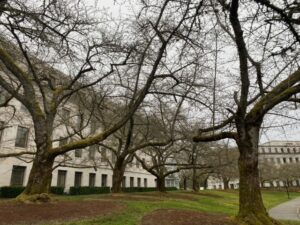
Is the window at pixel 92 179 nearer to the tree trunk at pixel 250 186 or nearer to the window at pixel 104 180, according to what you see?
the window at pixel 104 180

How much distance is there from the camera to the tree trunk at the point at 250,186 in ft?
28.3

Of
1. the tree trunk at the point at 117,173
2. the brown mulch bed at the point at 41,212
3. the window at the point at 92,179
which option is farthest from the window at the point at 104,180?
the brown mulch bed at the point at 41,212

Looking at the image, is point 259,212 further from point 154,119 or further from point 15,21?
point 154,119

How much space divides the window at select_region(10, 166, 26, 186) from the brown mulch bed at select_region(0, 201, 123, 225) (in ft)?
73.7

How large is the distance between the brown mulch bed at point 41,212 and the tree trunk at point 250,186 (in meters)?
4.34

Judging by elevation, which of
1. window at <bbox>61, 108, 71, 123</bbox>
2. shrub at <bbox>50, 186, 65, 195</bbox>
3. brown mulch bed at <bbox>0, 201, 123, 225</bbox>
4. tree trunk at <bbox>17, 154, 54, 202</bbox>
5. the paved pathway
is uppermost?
window at <bbox>61, 108, 71, 123</bbox>

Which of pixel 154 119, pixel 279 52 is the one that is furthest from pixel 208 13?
pixel 154 119

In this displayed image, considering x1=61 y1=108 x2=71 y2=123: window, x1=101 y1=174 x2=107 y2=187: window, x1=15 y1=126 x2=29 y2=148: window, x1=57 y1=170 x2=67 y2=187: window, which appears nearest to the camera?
x1=61 y1=108 x2=71 y2=123: window

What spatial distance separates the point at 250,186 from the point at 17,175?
27.8 m

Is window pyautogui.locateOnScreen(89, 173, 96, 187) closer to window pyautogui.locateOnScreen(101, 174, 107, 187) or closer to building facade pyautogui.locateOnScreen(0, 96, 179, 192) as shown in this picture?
building facade pyautogui.locateOnScreen(0, 96, 179, 192)

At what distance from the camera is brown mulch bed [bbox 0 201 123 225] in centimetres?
766

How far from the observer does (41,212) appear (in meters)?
8.60

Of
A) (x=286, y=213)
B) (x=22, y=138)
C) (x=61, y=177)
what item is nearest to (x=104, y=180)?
(x=61, y=177)

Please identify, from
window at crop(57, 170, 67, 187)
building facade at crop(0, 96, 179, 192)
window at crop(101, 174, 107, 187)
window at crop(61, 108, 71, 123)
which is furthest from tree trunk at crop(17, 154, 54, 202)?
window at crop(101, 174, 107, 187)
